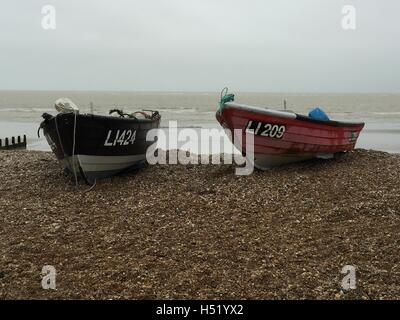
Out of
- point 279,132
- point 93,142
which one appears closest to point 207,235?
point 93,142

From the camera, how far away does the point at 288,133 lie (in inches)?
442

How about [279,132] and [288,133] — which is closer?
[279,132]

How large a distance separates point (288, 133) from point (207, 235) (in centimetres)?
504

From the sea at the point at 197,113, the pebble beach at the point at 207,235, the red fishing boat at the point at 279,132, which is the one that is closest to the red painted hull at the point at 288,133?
the red fishing boat at the point at 279,132

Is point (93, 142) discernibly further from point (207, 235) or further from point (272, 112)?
point (207, 235)

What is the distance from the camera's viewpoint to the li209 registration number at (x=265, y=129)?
1093cm

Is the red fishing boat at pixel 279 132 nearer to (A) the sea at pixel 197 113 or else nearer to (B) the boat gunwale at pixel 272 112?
(B) the boat gunwale at pixel 272 112

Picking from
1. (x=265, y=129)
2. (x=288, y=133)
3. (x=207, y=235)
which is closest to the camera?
(x=207, y=235)

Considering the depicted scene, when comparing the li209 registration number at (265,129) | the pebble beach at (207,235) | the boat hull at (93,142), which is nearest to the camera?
the pebble beach at (207,235)

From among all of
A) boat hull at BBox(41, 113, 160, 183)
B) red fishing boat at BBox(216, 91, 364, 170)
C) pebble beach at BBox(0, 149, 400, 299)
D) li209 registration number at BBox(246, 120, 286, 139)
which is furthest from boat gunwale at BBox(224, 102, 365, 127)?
boat hull at BBox(41, 113, 160, 183)

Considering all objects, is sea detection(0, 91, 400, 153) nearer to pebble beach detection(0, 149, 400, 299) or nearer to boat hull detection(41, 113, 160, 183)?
boat hull detection(41, 113, 160, 183)

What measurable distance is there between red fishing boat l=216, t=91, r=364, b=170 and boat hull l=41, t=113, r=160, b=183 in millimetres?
2519
